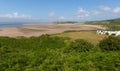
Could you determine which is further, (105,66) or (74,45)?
(74,45)

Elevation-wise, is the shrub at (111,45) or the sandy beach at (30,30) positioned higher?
the shrub at (111,45)

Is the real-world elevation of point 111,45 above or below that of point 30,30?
above

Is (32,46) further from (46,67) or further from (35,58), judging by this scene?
(46,67)

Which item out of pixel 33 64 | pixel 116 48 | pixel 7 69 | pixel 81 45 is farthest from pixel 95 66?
pixel 116 48

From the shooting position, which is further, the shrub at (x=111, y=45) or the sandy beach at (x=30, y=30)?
the sandy beach at (x=30, y=30)

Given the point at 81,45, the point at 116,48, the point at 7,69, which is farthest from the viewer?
the point at 116,48

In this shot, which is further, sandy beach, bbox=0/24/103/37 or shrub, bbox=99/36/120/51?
sandy beach, bbox=0/24/103/37

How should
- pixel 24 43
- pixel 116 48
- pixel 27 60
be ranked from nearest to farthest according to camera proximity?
pixel 27 60 → pixel 116 48 → pixel 24 43

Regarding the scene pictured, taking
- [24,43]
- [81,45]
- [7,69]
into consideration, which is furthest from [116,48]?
[7,69]

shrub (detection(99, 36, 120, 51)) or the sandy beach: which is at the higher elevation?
shrub (detection(99, 36, 120, 51))

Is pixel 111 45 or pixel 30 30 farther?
pixel 30 30
